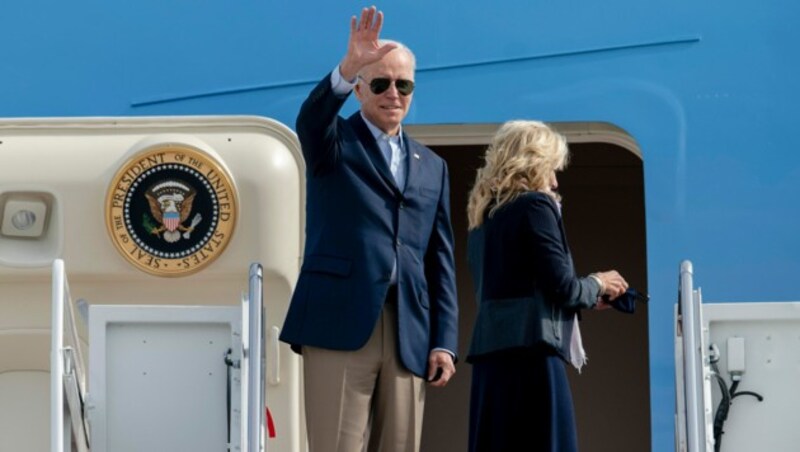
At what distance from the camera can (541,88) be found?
195 inches

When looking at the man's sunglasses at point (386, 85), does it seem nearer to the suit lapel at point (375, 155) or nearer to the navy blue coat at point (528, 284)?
the suit lapel at point (375, 155)

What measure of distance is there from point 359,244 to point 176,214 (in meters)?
0.84

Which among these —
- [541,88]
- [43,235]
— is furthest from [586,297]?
[43,235]

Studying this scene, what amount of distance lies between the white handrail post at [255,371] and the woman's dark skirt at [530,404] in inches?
22.7

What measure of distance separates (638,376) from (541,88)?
3.06 m

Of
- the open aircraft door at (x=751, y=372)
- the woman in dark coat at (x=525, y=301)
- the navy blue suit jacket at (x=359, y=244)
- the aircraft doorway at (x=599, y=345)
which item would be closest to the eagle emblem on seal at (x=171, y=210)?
the navy blue suit jacket at (x=359, y=244)

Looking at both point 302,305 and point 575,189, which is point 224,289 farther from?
point 575,189

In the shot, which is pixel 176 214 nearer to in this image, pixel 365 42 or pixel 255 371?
pixel 255 371

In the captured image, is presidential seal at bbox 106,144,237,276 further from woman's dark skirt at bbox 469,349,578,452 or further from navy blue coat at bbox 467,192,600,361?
woman's dark skirt at bbox 469,349,578,452

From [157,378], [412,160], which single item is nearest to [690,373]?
[412,160]

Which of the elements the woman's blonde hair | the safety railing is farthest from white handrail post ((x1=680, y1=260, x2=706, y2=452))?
the woman's blonde hair

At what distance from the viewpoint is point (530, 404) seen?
4.07 metres

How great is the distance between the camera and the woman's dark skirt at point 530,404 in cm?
405

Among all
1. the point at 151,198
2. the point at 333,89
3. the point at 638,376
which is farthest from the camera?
the point at 638,376
